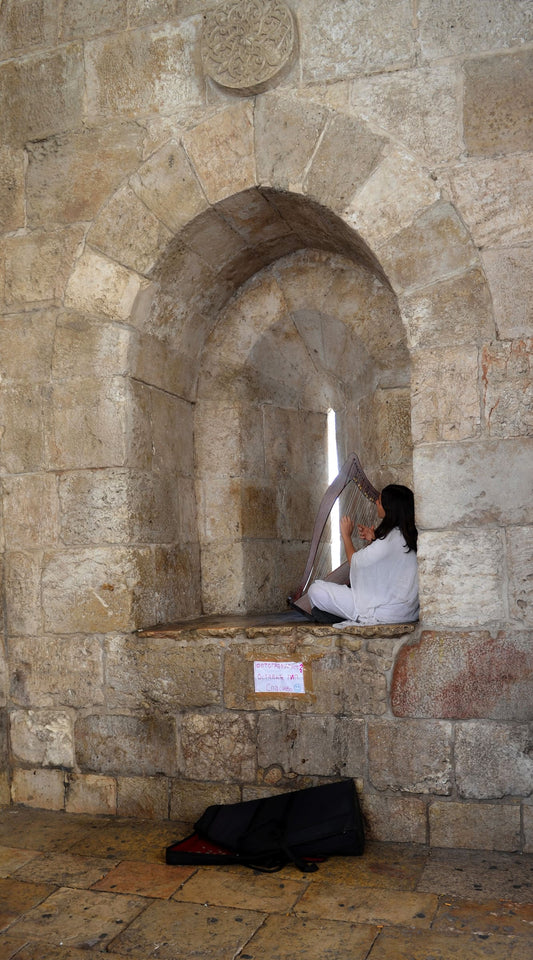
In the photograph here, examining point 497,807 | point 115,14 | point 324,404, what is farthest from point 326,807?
point 115,14

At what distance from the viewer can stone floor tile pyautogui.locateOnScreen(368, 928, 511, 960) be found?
231cm

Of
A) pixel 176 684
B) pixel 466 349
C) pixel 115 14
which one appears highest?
pixel 115 14

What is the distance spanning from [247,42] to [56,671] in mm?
2871

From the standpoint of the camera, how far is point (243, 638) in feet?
11.4

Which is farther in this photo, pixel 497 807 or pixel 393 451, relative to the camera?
pixel 393 451

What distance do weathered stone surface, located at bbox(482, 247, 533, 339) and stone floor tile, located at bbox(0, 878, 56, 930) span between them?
2.61m

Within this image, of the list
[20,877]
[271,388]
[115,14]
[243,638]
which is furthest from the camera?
[271,388]

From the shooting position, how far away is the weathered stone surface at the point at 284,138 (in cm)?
341

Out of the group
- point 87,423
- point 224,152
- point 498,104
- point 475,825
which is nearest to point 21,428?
point 87,423

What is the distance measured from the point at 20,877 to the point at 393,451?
7.90 feet

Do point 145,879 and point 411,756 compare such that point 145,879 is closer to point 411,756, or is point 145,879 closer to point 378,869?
point 378,869

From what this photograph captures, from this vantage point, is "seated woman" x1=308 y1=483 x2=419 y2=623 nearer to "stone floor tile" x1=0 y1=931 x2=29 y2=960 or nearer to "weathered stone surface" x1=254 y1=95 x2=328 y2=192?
"weathered stone surface" x1=254 y1=95 x2=328 y2=192

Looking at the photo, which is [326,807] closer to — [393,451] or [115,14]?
[393,451]

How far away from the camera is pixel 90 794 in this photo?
3.63 m
